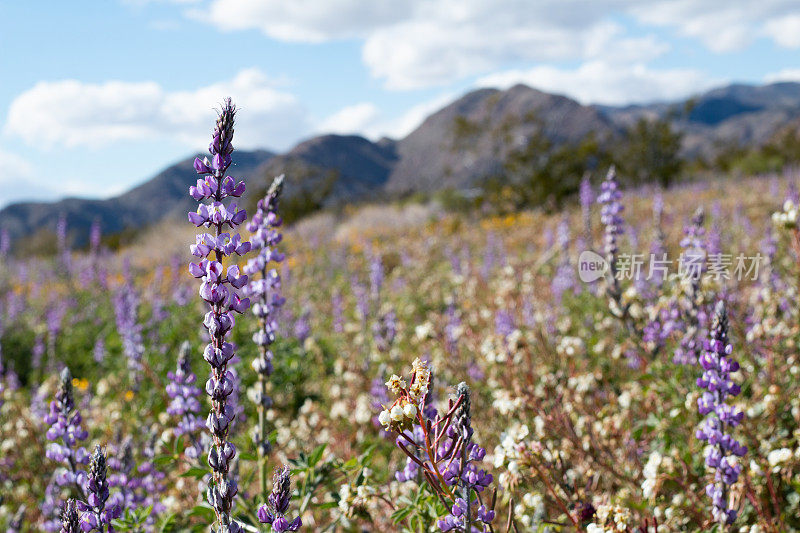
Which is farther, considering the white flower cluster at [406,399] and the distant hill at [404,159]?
the distant hill at [404,159]

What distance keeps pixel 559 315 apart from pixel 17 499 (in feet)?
15.9

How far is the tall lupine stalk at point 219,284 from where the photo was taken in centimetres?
140

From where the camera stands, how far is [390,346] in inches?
196

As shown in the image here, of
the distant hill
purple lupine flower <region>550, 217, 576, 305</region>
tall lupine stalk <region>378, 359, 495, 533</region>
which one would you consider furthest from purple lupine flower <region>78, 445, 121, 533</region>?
purple lupine flower <region>550, 217, 576, 305</region>

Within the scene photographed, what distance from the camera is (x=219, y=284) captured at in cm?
144

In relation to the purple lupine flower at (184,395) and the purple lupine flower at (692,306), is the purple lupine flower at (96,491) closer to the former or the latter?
the purple lupine flower at (184,395)

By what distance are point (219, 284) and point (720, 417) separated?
1781 millimetres

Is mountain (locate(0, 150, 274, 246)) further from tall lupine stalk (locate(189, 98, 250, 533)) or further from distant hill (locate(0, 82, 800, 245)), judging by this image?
tall lupine stalk (locate(189, 98, 250, 533))

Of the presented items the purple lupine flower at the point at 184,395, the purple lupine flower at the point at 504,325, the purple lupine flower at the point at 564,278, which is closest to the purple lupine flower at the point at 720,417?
the purple lupine flower at the point at 184,395

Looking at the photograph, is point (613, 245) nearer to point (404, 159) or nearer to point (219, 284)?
point (219, 284)

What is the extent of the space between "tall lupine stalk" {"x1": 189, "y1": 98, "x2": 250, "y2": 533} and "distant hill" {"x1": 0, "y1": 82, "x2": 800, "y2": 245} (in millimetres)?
91

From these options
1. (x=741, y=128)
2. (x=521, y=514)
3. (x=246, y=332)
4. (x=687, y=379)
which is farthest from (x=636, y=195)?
(x=741, y=128)

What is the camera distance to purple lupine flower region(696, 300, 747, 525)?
6.71ft

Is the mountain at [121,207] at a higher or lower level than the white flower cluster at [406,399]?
higher
